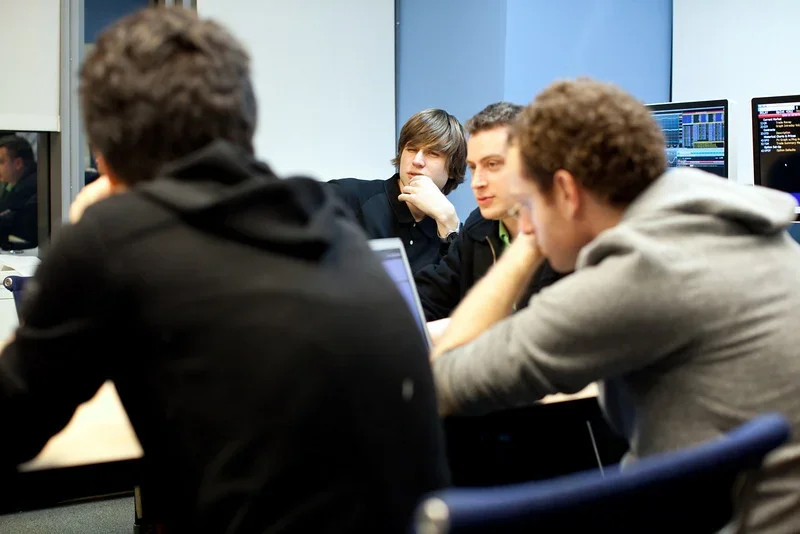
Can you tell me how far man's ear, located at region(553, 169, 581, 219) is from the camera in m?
1.32

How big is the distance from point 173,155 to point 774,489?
84 cm

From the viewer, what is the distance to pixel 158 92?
37.0 inches

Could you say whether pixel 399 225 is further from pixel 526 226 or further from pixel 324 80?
pixel 324 80

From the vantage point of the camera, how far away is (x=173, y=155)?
97 centimetres

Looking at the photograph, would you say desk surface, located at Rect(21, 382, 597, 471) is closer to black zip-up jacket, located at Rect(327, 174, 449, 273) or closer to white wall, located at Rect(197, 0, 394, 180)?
black zip-up jacket, located at Rect(327, 174, 449, 273)

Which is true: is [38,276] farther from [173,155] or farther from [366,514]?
[366,514]

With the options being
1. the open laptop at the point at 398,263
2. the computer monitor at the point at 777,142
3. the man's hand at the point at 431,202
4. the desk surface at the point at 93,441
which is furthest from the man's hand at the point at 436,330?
the computer monitor at the point at 777,142

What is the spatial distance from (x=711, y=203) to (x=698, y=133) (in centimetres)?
202

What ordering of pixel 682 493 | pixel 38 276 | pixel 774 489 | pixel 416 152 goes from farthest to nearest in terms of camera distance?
pixel 416 152 → pixel 774 489 → pixel 38 276 → pixel 682 493

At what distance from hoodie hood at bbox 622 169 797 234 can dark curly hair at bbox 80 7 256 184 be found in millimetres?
576

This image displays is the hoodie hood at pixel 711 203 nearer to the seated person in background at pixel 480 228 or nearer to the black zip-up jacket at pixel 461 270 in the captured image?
the seated person in background at pixel 480 228

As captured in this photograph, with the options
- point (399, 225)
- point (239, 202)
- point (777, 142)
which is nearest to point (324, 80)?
point (399, 225)

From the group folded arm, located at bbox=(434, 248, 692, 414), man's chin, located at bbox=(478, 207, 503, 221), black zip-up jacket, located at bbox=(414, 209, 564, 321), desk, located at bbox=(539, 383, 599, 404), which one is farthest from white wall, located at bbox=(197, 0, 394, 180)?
folded arm, located at bbox=(434, 248, 692, 414)

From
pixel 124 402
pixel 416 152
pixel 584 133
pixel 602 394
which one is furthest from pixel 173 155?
pixel 416 152
